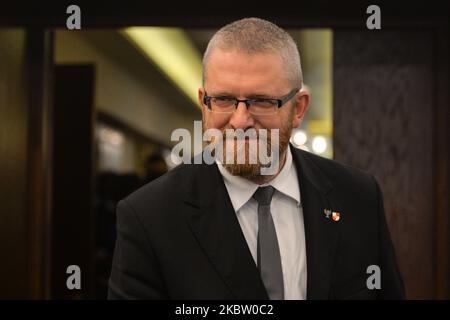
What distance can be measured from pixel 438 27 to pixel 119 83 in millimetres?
4392

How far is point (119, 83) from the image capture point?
6.59m

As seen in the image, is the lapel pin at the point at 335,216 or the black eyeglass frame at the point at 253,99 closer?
the black eyeglass frame at the point at 253,99

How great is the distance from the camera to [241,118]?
1221mm

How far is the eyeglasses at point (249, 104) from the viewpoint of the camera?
1239 mm

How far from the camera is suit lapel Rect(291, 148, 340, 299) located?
1.25 meters

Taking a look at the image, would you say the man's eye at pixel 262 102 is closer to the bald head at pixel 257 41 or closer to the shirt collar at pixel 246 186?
the bald head at pixel 257 41

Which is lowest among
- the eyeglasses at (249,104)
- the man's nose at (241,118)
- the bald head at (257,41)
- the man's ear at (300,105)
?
the man's nose at (241,118)

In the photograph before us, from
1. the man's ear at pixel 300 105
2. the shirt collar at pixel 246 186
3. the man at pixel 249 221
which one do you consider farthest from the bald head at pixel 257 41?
the shirt collar at pixel 246 186

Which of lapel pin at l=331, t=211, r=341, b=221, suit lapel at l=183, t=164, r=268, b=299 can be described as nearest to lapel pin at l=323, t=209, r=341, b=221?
lapel pin at l=331, t=211, r=341, b=221

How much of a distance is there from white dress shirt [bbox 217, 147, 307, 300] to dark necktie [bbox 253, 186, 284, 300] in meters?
0.02

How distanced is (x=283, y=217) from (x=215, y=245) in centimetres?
19

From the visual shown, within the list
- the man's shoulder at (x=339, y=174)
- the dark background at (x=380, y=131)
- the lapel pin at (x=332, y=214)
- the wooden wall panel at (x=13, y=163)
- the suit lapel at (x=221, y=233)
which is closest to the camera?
the suit lapel at (x=221, y=233)
